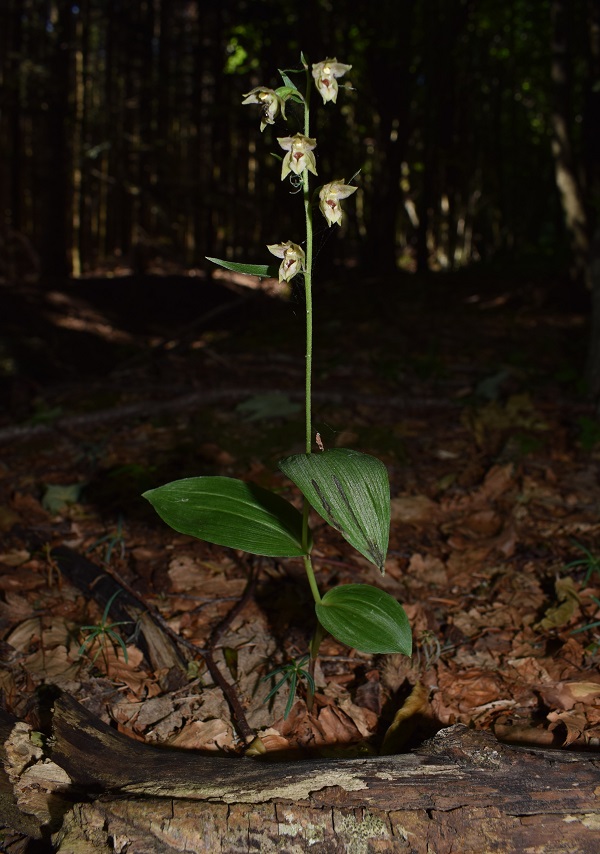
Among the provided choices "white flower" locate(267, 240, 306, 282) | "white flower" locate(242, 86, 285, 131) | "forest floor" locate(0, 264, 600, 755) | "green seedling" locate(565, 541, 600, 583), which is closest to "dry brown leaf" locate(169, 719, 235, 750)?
"forest floor" locate(0, 264, 600, 755)

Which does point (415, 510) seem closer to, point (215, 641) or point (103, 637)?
point (215, 641)

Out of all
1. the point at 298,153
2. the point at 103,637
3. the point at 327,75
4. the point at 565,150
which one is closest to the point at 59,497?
the point at 103,637

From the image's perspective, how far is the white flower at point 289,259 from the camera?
5.40ft

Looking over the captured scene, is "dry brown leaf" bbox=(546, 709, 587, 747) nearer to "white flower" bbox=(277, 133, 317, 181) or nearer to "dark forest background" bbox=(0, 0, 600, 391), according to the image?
"white flower" bbox=(277, 133, 317, 181)

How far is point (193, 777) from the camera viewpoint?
1.46 metres

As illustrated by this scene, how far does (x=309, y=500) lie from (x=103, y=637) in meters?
1.03

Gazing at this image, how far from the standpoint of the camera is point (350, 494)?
5.07 feet

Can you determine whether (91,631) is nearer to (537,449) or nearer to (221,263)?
(221,263)

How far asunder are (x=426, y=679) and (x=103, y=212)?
16.9 meters

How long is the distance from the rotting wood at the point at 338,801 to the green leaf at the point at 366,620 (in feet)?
0.77

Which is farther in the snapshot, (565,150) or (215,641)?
(565,150)

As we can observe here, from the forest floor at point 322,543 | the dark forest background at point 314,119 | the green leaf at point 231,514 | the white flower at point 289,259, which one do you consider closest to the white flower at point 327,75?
the white flower at point 289,259

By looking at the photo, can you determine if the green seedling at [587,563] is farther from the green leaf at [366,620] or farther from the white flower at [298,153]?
the white flower at [298,153]

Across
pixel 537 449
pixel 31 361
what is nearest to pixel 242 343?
pixel 31 361
